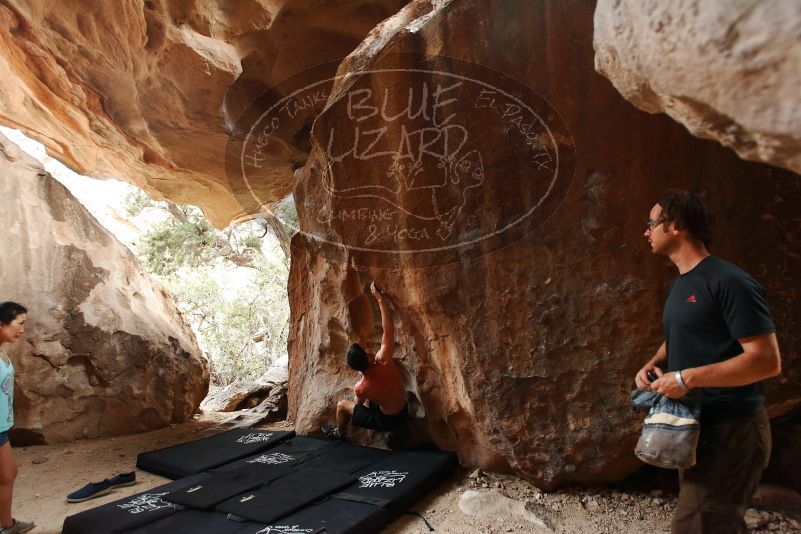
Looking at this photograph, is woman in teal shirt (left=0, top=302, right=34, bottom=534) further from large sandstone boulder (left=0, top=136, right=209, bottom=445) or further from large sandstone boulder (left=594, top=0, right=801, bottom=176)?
large sandstone boulder (left=594, top=0, right=801, bottom=176)

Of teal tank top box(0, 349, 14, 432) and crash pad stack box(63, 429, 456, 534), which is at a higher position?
teal tank top box(0, 349, 14, 432)

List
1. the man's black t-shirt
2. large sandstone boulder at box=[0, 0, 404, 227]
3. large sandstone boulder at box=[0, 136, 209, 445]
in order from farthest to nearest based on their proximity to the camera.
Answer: large sandstone boulder at box=[0, 136, 209, 445], large sandstone boulder at box=[0, 0, 404, 227], the man's black t-shirt

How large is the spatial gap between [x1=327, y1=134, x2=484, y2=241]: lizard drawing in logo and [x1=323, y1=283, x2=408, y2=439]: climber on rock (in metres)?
0.77

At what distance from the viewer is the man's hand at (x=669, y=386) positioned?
1.58 metres

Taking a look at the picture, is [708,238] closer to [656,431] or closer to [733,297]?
[733,297]

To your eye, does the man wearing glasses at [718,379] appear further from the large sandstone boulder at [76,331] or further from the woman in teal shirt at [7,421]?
the large sandstone boulder at [76,331]

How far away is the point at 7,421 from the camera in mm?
2674

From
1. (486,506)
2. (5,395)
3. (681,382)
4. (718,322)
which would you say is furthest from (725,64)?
(5,395)

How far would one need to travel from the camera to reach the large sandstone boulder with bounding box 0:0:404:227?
13.0 ft

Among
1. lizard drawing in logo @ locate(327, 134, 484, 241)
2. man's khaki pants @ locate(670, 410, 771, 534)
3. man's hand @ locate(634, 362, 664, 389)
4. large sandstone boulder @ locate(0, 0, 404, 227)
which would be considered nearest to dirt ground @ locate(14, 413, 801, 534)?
man's khaki pants @ locate(670, 410, 771, 534)

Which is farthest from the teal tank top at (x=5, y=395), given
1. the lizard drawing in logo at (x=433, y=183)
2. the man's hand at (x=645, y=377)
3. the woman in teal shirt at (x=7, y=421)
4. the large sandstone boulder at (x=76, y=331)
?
the man's hand at (x=645, y=377)

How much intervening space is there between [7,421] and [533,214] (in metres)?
3.17

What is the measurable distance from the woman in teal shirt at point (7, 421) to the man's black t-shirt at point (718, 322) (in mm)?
3297

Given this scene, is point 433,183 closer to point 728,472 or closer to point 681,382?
point 681,382
